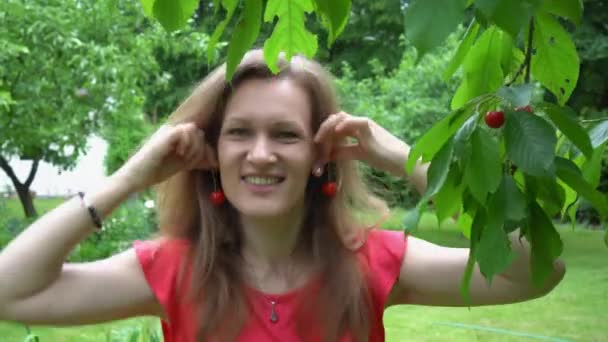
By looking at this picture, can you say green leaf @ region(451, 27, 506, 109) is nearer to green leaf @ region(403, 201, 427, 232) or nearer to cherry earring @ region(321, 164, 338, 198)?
green leaf @ region(403, 201, 427, 232)

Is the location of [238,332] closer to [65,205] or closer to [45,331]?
[65,205]

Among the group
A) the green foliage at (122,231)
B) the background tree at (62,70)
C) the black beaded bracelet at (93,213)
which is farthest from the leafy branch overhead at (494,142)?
the green foliage at (122,231)

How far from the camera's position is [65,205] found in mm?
1517

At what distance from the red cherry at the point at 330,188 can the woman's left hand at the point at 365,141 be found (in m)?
0.07

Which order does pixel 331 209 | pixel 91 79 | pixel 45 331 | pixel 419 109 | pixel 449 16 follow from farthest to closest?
pixel 419 109
pixel 91 79
pixel 45 331
pixel 331 209
pixel 449 16

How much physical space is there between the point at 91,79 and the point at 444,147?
4831 mm

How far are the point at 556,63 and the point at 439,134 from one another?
1.18ft

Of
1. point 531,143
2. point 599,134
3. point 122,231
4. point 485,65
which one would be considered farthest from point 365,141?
point 122,231

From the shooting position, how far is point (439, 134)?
879mm

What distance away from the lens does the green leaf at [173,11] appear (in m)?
0.91

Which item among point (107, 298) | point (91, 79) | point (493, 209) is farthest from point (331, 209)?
point (91, 79)

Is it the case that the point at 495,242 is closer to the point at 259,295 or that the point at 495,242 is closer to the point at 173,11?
the point at 173,11

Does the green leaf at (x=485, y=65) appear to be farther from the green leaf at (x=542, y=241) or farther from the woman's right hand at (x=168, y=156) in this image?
the woman's right hand at (x=168, y=156)

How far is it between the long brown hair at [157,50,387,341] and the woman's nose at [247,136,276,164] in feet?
0.45
